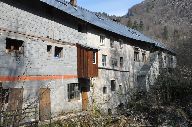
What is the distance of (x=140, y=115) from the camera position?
18.9 metres

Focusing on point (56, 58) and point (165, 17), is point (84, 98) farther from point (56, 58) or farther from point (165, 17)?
point (165, 17)

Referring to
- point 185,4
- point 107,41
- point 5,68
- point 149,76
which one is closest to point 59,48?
point 5,68

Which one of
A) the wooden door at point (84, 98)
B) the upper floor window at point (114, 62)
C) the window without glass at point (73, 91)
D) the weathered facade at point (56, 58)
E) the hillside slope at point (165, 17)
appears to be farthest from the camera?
the hillside slope at point (165, 17)

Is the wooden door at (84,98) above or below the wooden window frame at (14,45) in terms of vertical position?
below

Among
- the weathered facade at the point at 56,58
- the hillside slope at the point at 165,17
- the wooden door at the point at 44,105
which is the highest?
the hillside slope at the point at 165,17

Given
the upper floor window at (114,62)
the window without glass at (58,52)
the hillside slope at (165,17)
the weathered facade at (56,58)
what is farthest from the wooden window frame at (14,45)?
the hillside slope at (165,17)

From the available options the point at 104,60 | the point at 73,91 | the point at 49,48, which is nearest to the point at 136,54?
the point at 104,60

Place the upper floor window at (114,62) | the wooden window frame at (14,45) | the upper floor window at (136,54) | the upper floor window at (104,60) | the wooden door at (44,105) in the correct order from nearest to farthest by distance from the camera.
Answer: the wooden window frame at (14,45), the wooden door at (44,105), the upper floor window at (104,60), the upper floor window at (114,62), the upper floor window at (136,54)

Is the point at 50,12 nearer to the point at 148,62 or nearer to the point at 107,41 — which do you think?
the point at 107,41

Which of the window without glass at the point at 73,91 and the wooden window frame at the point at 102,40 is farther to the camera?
the wooden window frame at the point at 102,40

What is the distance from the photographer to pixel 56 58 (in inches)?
953

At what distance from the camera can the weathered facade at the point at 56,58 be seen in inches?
770

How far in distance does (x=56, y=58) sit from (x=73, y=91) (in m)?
3.55

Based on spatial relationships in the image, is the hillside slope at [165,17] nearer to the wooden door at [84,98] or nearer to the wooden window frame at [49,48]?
the wooden door at [84,98]
